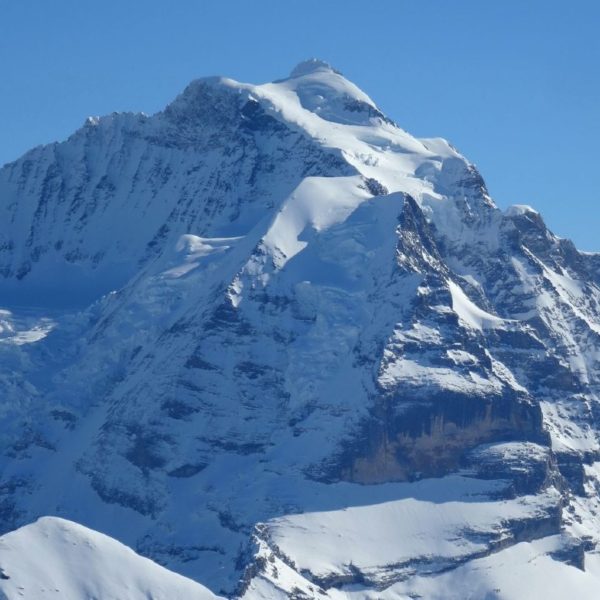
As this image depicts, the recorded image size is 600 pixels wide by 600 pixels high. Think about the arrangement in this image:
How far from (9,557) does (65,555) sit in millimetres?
3612

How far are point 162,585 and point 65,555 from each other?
6003 mm

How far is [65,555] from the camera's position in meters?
200

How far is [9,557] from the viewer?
198 metres

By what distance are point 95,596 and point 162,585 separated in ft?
17.7

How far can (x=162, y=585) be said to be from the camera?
199500 millimetres

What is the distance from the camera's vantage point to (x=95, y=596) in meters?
196

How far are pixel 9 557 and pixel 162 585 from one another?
9.24m

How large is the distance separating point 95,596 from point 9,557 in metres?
5.97
